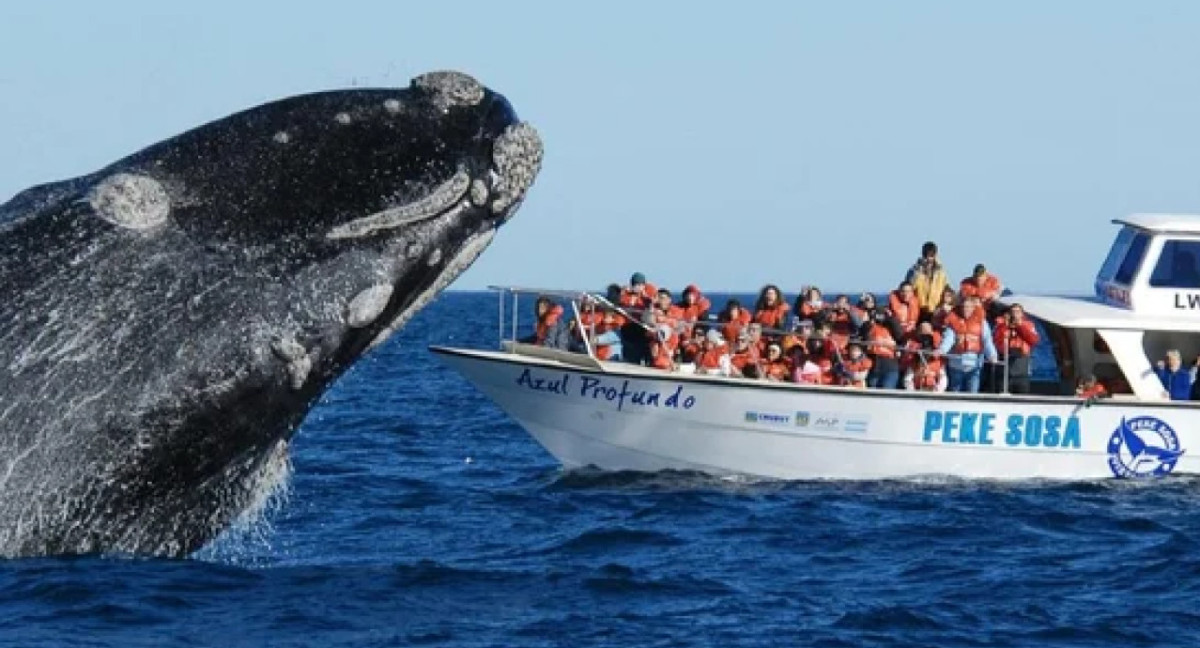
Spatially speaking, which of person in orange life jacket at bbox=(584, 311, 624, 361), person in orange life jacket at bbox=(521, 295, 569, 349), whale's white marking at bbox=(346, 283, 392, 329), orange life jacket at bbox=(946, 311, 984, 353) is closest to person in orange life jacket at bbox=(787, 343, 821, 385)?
orange life jacket at bbox=(946, 311, 984, 353)

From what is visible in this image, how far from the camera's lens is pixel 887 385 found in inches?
887

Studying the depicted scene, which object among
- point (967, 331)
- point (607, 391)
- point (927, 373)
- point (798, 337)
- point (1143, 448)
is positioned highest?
point (967, 331)

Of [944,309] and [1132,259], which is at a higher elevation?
[1132,259]

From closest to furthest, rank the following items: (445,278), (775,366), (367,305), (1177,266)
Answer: (367,305), (445,278), (775,366), (1177,266)

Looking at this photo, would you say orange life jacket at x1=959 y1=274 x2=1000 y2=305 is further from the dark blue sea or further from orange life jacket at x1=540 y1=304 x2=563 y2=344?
orange life jacket at x1=540 y1=304 x2=563 y2=344

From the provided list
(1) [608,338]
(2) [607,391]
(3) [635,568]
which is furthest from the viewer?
(1) [608,338]

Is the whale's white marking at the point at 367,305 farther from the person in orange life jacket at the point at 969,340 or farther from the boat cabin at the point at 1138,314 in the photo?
the boat cabin at the point at 1138,314

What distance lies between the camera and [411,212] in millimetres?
8102

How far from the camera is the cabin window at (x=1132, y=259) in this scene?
23391 millimetres

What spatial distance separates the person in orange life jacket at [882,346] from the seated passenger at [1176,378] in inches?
110

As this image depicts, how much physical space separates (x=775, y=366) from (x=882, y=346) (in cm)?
121

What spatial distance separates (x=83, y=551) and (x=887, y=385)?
15.4m

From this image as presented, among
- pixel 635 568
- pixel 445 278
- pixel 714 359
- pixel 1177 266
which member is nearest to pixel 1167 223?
pixel 1177 266

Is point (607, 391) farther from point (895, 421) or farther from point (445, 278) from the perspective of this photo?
point (445, 278)
